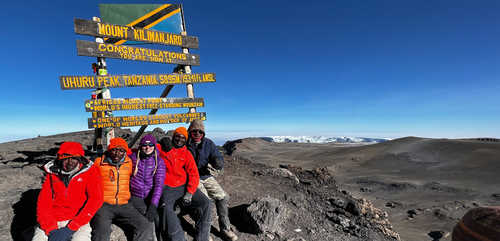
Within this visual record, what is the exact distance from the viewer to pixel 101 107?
5.71 meters

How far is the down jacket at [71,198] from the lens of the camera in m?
3.09

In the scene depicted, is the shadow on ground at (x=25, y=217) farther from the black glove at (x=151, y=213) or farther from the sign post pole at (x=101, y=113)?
the sign post pole at (x=101, y=113)

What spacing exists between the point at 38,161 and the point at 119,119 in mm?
3092

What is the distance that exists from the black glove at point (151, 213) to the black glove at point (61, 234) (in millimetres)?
936

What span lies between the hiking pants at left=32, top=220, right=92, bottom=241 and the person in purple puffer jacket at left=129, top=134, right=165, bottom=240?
2.23 ft

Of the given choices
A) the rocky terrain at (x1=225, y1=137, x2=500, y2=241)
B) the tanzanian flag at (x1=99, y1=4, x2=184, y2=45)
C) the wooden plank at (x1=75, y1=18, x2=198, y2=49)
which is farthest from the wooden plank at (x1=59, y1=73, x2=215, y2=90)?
the rocky terrain at (x1=225, y1=137, x2=500, y2=241)

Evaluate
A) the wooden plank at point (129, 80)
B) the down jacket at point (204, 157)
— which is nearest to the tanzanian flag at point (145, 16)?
the wooden plank at point (129, 80)

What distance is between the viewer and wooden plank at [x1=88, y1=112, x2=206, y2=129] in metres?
5.70

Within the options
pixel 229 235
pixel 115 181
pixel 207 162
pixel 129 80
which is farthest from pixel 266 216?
pixel 129 80

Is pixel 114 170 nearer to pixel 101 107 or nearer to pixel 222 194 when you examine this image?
pixel 222 194

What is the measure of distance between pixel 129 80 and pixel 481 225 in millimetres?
7116

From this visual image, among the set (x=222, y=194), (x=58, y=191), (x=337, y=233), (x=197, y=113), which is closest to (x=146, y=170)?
(x=58, y=191)

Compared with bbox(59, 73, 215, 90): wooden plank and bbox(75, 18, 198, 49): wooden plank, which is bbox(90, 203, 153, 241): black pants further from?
bbox(75, 18, 198, 49): wooden plank

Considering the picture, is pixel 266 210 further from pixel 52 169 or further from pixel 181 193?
pixel 52 169
